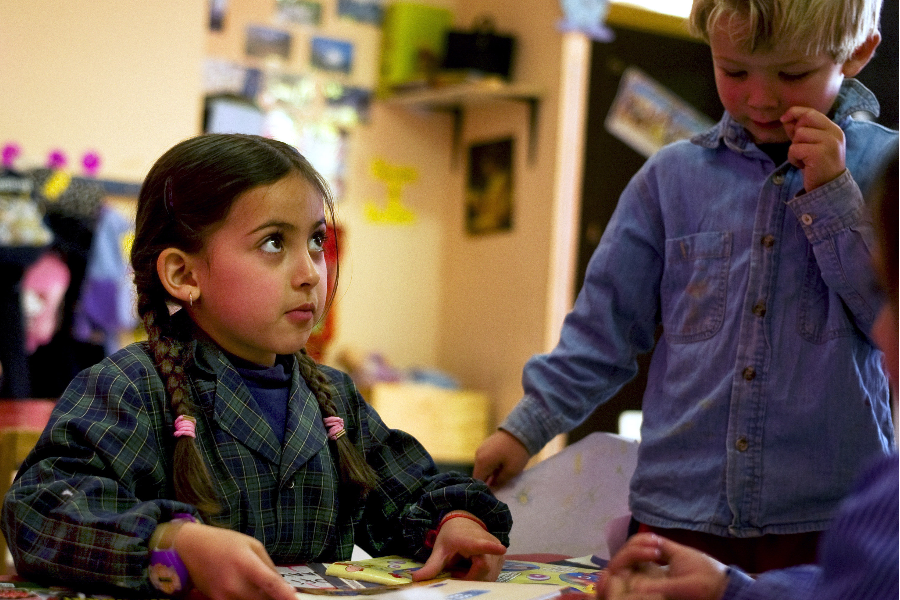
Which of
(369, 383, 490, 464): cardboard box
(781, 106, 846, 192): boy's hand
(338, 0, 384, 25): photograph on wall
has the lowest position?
(369, 383, 490, 464): cardboard box

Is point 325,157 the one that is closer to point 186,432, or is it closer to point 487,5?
point 487,5

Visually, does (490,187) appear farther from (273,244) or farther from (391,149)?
(273,244)

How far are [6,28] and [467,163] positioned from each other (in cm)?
209

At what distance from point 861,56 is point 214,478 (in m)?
0.78

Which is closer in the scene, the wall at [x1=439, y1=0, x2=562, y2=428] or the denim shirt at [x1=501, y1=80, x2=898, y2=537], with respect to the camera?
the denim shirt at [x1=501, y1=80, x2=898, y2=537]

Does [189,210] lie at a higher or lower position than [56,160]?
higher

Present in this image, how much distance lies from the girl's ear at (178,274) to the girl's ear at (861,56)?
2.28 ft

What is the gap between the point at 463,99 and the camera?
460 centimetres

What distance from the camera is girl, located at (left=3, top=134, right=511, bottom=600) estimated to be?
0.82 meters

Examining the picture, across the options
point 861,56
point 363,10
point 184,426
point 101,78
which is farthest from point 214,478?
point 363,10

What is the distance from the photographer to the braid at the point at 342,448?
3.30 feet

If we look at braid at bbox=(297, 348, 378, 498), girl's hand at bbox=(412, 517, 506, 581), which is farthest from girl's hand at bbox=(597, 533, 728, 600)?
braid at bbox=(297, 348, 378, 498)

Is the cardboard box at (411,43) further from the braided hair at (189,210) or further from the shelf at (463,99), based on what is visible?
the braided hair at (189,210)

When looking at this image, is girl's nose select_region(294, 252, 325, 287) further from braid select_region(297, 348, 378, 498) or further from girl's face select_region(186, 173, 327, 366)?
braid select_region(297, 348, 378, 498)
